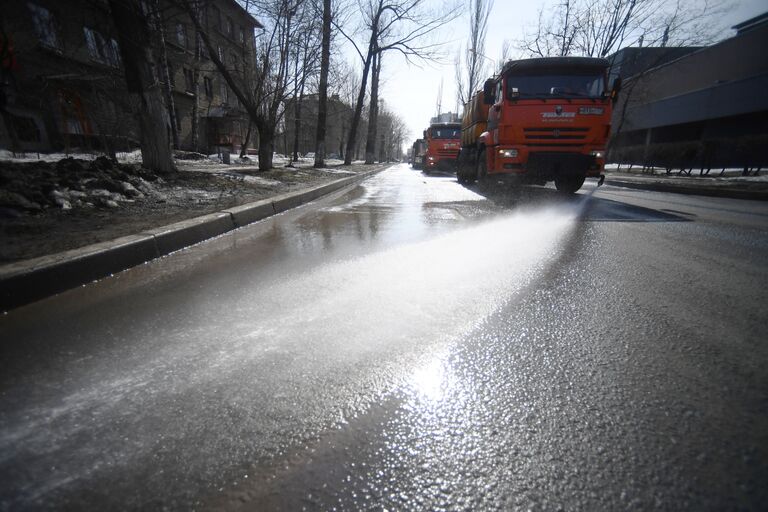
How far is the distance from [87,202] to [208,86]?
86.3 ft

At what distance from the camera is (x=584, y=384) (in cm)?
131

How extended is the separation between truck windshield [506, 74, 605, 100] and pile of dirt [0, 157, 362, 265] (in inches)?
227

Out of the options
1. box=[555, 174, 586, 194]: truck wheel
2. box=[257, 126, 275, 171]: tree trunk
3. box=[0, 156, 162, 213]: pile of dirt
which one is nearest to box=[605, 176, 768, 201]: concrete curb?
box=[555, 174, 586, 194]: truck wheel

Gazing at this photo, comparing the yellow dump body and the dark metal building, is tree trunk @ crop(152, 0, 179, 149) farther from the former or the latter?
the dark metal building

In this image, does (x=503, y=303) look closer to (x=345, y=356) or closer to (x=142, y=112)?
(x=345, y=356)

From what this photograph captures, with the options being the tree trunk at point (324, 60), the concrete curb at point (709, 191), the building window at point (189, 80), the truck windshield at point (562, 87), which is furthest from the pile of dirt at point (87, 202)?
the building window at point (189, 80)

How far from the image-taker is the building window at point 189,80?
74.5 feet

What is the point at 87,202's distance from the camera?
13.1ft

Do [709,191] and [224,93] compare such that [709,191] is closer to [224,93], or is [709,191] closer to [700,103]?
[700,103]

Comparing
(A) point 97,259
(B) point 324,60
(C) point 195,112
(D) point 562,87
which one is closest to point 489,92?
(D) point 562,87

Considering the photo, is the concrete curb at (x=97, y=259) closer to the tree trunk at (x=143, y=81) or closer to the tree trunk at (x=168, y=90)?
the tree trunk at (x=143, y=81)

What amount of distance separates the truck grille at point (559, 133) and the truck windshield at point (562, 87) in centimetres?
71

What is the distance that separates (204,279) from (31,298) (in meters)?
0.93

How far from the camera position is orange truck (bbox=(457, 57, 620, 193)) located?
6.76 meters
